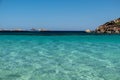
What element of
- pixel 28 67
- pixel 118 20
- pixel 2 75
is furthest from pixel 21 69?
pixel 118 20

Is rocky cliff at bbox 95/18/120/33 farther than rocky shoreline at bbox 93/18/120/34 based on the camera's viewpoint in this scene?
Yes

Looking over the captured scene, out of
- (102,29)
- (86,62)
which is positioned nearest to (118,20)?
(102,29)

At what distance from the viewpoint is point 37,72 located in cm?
934

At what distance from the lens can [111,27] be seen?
10150cm

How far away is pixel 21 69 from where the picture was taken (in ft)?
32.1

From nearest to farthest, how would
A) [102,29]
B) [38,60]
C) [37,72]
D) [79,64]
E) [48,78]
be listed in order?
[48,78] < [37,72] < [79,64] < [38,60] < [102,29]

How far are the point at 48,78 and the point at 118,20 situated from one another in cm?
10990

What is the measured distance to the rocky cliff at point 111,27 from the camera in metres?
96.4

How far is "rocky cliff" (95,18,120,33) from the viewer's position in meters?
96.4

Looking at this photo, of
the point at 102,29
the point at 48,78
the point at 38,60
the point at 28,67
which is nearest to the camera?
A: the point at 48,78

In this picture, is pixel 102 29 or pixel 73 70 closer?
pixel 73 70

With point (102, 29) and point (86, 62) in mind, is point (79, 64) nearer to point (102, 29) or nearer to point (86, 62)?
point (86, 62)

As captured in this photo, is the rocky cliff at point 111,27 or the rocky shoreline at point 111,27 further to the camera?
the rocky cliff at point 111,27

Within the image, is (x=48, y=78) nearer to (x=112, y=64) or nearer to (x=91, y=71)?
(x=91, y=71)
